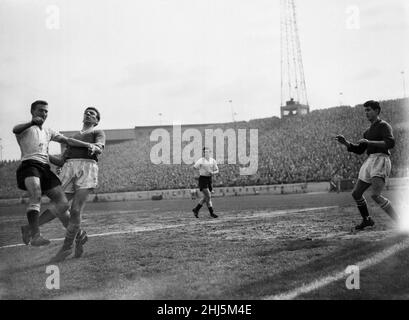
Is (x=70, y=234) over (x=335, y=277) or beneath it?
over

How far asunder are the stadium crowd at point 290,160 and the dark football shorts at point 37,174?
52.4 ft

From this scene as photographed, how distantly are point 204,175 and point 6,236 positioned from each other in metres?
4.49

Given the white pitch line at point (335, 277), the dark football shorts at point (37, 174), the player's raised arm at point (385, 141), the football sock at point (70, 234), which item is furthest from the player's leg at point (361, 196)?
Result: the dark football shorts at point (37, 174)

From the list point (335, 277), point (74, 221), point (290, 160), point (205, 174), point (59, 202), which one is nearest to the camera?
point (335, 277)

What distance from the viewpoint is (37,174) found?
5125 mm

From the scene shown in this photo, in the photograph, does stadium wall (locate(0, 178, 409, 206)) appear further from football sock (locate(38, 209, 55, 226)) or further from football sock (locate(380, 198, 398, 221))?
football sock (locate(38, 209, 55, 226))

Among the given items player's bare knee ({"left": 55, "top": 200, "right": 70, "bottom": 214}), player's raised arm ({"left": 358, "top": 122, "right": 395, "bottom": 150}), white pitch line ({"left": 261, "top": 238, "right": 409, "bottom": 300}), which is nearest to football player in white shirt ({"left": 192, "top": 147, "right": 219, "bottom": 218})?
player's raised arm ({"left": 358, "top": 122, "right": 395, "bottom": 150})

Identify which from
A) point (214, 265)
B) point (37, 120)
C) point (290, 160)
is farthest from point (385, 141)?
point (290, 160)

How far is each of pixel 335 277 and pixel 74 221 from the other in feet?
9.94

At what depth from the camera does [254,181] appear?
2545 centimetres

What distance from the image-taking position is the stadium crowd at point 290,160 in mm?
22844

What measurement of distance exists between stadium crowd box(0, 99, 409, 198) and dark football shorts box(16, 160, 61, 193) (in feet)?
52.4

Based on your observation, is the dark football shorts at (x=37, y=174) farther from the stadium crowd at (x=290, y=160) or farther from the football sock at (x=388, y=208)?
the stadium crowd at (x=290, y=160)

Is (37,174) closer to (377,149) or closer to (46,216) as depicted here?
(46,216)
